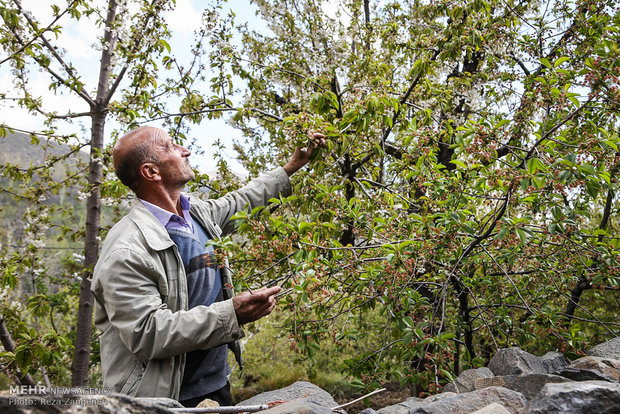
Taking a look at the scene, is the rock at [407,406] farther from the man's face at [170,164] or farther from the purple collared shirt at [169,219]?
the man's face at [170,164]

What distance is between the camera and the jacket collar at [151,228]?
2176 millimetres

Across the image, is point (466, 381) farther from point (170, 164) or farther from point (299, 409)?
point (170, 164)

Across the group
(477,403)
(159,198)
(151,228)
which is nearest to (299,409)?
(477,403)

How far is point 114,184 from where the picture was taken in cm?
388

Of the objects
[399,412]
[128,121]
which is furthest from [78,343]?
[399,412]

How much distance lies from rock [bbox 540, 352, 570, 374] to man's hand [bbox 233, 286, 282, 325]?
6.19 feet

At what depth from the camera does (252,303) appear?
2.04m

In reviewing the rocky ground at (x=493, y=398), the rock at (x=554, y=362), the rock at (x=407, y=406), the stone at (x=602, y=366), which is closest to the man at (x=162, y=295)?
the rocky ground at (x=493, y=398)

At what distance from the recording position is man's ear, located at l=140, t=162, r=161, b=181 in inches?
99.8

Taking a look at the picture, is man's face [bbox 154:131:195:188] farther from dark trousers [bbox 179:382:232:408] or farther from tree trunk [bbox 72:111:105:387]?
tree trunk [bbox 72:111:105:387]

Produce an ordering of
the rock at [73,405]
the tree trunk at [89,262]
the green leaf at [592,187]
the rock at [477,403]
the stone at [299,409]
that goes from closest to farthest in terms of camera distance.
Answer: the rock at [73,405]
the stone at [299,409]
the rock at [477,403]
the green leaf at [592,187]
the tree trunk at [89,262]

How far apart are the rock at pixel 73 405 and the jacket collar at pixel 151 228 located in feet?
3.77

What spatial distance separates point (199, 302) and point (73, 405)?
146cm

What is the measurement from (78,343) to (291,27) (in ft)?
14.5
